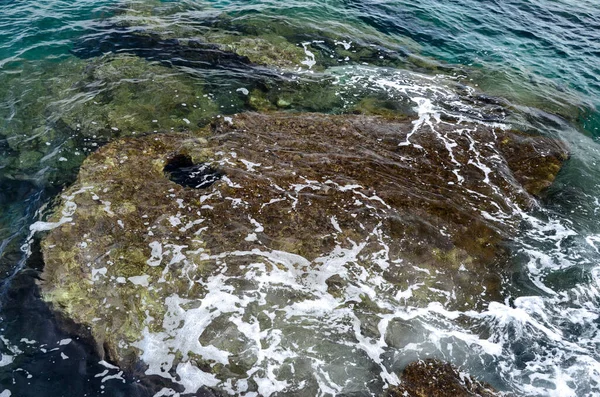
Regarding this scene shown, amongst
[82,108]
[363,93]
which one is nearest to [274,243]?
[363,93]

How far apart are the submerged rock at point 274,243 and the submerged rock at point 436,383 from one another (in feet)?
1.11

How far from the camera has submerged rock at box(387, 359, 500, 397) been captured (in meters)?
7.39

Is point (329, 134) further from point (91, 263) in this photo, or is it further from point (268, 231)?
point (91, 263)

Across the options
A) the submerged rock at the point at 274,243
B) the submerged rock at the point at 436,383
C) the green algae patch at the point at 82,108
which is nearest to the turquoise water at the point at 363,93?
the green algae patch at the point at 82,108

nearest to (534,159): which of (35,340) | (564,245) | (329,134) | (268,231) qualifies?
(564,245)

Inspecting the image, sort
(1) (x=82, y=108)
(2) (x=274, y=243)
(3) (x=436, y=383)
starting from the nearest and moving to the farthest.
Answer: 1. (3) (x=436, y=383)
2. (2) (x=274, y=243)
3. (1) (x=82, y=108)

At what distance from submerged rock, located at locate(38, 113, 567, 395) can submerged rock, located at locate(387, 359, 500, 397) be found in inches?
13.3

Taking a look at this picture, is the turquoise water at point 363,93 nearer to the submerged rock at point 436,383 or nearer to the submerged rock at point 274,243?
the submerged rock at point 436,383

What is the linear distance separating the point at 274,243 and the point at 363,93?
8094 mm

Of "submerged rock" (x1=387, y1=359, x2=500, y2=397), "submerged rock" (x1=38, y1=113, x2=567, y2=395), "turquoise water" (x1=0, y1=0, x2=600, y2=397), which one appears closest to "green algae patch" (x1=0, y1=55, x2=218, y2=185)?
"turquoise water" (x1=0, y1=0, x2=600, y2=397)

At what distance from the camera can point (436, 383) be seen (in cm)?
751

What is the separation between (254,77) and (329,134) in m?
4.85

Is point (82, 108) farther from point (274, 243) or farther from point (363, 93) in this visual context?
point (363, 93)

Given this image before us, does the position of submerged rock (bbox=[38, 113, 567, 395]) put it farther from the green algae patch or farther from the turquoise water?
the green algae patch
